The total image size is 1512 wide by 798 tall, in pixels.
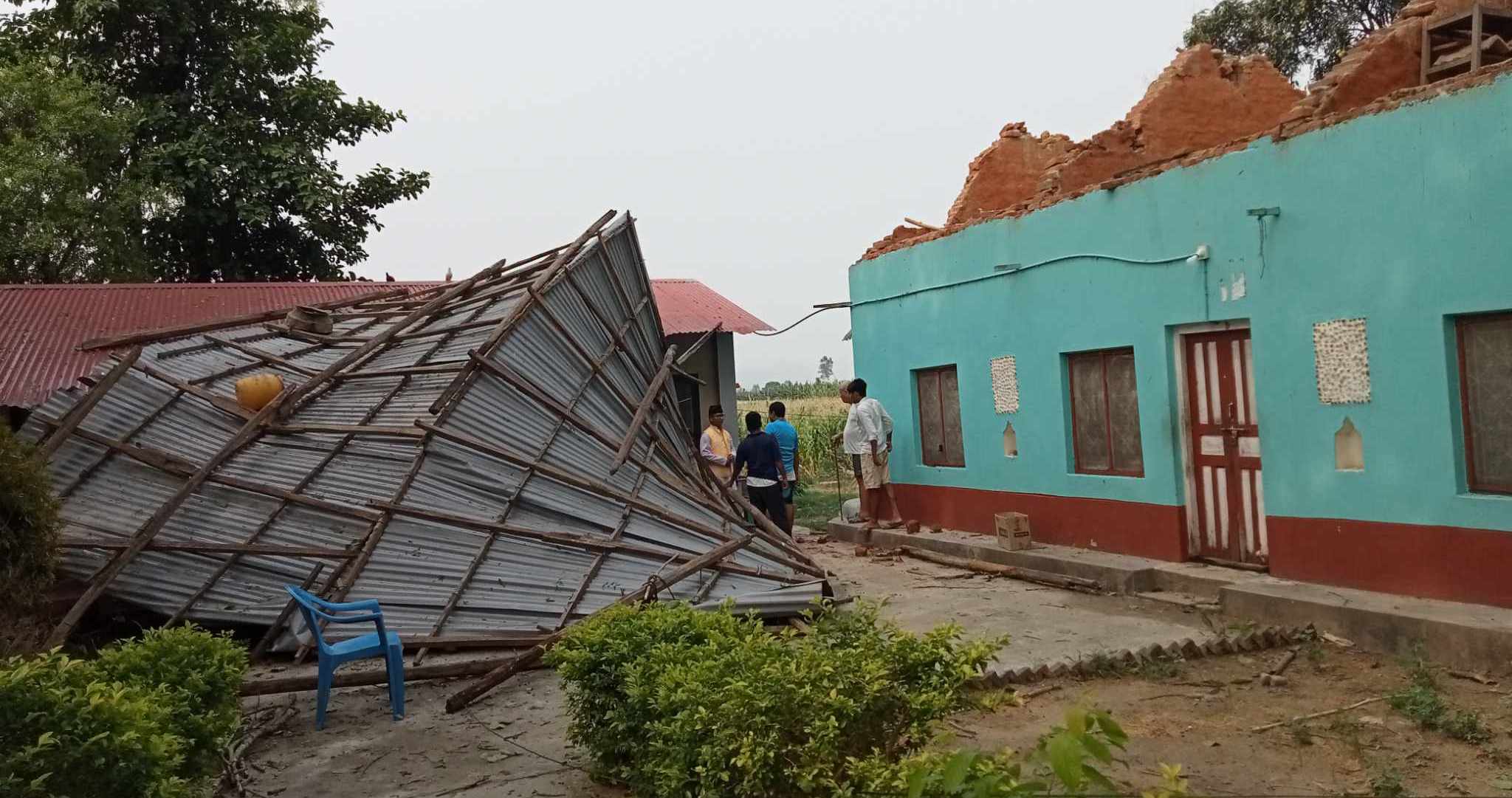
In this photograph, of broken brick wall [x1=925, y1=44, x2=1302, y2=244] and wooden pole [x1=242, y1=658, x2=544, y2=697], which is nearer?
wooden pole [x1=242, y1=658, x2=544, y2=697]

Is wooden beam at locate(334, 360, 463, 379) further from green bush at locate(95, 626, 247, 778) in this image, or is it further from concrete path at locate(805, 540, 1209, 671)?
concrete path at locate(805, 540, 1209, 671)

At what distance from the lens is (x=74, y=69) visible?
16266mm

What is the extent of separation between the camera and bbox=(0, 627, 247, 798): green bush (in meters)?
3.69

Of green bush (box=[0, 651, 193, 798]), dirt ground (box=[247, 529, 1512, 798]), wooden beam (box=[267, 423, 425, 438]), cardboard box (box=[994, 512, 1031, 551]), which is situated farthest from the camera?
cardboard box (box=[994, 512, 1031, 551])

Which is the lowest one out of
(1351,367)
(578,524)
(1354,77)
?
(578,524)

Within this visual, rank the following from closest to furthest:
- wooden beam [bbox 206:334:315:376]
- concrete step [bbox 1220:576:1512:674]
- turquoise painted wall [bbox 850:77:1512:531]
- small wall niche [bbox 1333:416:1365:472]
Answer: concrete step [bbox 1220:576:1512:674] → turquoise painted wall [bbox 850:77:1512:531] → small wall niche [bbox 1333:416:1365:472] → wooden beam [bbox 206:334:315:376]

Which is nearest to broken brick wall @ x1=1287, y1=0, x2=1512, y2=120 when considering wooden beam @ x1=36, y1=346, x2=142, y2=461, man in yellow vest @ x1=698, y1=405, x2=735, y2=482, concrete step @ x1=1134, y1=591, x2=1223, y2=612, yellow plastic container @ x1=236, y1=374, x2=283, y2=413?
concrete step @ x1=1134, y1=591, x2=1223, y2=612

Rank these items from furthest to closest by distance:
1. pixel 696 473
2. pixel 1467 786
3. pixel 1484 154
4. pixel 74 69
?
1. pixel 74 69
2. pixel 696 473
3. pixel 1484 154
4. pixel 1467 786

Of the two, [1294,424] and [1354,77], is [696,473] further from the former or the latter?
[1354,77]

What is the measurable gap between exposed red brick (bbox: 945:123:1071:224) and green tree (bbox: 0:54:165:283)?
37.6 ft

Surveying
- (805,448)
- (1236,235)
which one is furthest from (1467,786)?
(805,448)

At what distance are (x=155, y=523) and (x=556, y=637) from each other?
10.1 ft

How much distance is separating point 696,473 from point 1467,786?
666 centimetres

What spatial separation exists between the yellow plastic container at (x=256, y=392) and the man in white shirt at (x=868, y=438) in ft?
20.0
